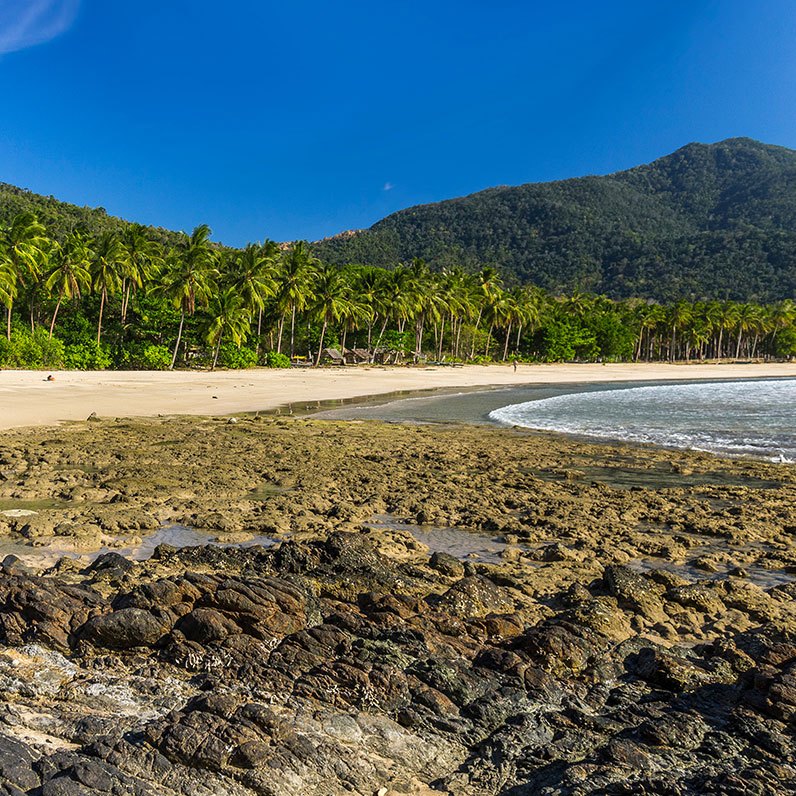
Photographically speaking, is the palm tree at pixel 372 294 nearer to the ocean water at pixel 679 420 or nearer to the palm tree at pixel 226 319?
the palm tree at pixel 226 319

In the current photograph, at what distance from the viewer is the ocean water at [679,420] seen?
1736 centimetres

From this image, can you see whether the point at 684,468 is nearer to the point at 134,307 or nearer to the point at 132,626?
the point at 132,626

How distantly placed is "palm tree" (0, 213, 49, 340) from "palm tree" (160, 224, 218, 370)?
366 inches

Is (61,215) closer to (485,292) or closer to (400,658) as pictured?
(485,292)

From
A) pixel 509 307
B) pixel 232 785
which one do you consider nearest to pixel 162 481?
pixel 232 785

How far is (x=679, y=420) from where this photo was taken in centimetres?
2352

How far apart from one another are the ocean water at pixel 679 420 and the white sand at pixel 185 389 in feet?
35.6

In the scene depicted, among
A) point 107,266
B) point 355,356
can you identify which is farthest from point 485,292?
point 107,266

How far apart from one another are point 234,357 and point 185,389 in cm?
1982

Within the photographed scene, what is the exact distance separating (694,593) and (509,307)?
82277mm

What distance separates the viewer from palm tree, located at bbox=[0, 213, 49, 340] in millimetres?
42312

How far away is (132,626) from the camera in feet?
15.4

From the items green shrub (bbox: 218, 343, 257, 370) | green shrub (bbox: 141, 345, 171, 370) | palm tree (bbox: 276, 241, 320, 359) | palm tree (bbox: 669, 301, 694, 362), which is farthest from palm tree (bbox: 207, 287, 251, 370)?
Answer: palm tree (bbox: 669, 301, 694, 362)

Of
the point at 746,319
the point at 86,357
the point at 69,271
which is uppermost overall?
the point at 746,319
